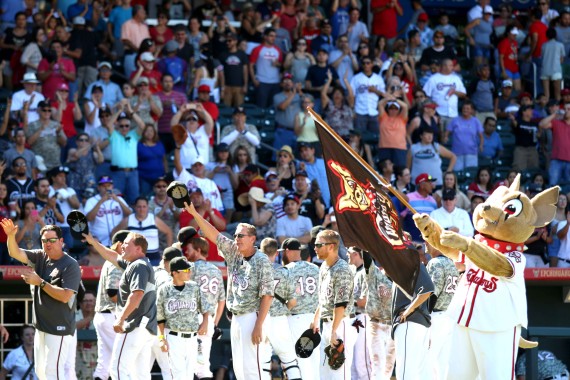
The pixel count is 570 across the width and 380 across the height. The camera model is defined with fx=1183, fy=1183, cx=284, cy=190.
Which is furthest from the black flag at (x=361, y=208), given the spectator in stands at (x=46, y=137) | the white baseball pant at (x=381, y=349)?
the spectator in stands at (x=46, y=137)

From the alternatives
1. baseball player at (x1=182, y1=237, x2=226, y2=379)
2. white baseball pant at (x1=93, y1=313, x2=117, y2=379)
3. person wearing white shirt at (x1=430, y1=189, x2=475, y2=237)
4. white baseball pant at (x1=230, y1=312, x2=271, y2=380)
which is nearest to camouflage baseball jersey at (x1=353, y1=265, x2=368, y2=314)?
baseball player at (x1=182, y1=237, x2=226, y2=379)

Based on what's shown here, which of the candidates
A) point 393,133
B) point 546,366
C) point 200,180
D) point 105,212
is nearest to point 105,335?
point 105,212

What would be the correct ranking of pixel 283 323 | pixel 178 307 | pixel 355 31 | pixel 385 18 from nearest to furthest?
pixel 178 307, pixel 283 323, pixel 355 31, pixel 385 18

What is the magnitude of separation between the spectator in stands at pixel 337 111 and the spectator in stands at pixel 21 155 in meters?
4.84

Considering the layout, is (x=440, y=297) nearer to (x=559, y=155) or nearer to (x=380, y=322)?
(x=380, y=322)

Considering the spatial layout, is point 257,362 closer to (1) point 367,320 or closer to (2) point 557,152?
(1) point 367,320

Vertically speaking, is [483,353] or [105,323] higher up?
[105,323]

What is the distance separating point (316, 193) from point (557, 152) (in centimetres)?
488

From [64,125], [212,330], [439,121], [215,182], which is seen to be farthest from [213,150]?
[212,330]

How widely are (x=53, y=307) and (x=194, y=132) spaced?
6.23m

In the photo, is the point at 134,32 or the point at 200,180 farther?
the point at 134,32

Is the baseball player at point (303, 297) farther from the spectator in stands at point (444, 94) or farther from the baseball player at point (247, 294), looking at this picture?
the spectator in stands at point (444, 94)

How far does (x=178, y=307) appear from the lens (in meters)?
12.3

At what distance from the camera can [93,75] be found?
19250 mm
